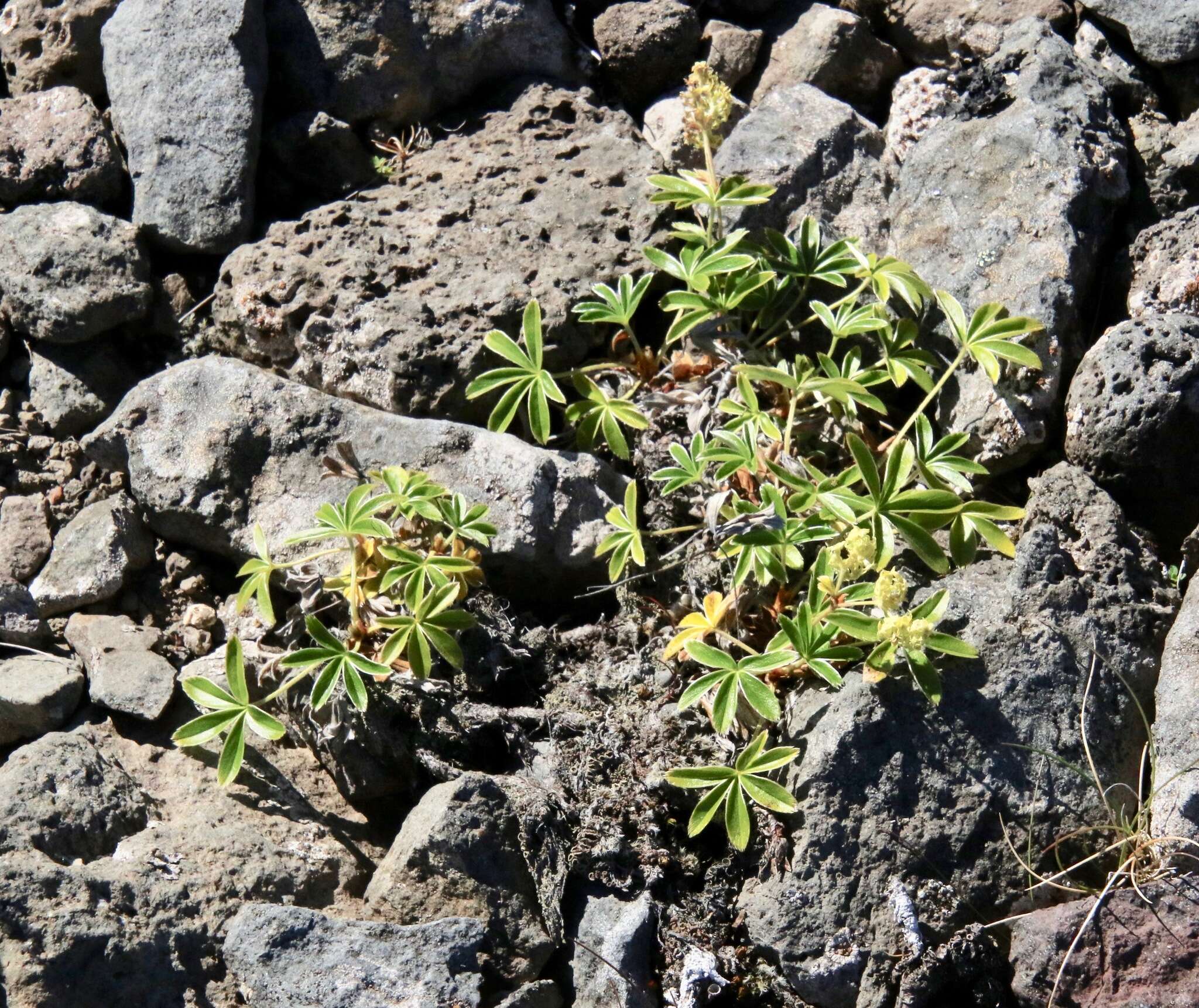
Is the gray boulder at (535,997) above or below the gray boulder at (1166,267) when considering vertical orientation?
below

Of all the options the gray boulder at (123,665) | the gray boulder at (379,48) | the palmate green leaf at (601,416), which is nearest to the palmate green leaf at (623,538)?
the palmate green leaf at (601,416)

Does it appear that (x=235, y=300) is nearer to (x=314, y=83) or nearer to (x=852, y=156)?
(x=314, y=83)

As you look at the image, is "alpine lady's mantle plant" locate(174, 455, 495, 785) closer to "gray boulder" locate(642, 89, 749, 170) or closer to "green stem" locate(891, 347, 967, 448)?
"green stem" locate(891, 347, 967, 448)

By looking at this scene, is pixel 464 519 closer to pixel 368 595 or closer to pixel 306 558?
pixel 368 595

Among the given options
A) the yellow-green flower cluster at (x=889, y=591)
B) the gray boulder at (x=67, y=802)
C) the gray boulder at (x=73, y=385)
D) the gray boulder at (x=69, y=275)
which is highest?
the gray boulder at (x=69, y=275)

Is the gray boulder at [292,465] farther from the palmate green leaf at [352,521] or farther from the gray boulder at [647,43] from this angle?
the gray boulder at [647,43]

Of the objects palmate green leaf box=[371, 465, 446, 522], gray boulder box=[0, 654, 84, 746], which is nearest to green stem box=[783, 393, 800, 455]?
palmate green leaf box=[371, 465, 446, 522]
